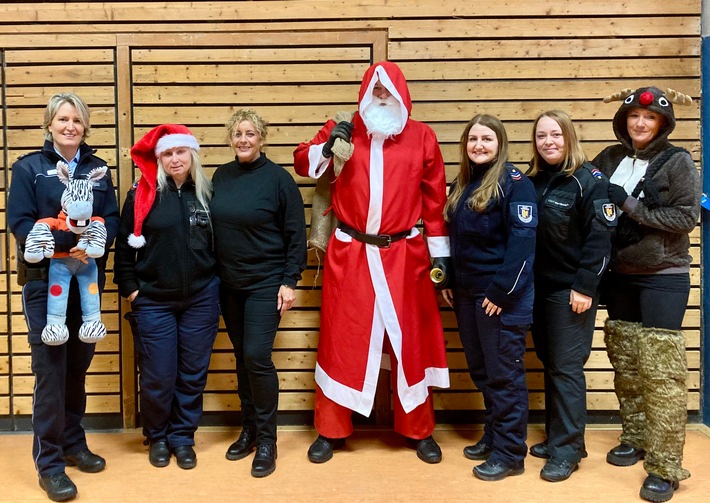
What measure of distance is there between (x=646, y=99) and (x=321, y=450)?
2.32 metres

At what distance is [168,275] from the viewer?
2.88m

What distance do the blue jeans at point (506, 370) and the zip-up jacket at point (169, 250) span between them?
1309mm

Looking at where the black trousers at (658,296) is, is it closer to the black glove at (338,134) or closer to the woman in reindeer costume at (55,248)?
the black glove at (338,134)

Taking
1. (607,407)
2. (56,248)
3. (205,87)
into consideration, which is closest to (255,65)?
(205,87)

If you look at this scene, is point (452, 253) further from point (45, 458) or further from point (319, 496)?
point (45, 458)

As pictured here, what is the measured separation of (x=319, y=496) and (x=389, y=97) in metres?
1.94

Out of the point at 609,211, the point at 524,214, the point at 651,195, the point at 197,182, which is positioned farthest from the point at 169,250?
the point at 651,195

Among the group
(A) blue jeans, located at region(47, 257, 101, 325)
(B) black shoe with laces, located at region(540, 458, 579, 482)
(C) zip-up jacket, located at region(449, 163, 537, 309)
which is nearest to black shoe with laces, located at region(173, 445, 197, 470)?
(A) blue jeans, located at region(47, 257, 101, 325)

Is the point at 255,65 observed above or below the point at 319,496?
above

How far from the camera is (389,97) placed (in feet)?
9.96

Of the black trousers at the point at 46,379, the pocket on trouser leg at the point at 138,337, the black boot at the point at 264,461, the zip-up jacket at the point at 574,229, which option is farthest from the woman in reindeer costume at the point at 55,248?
the zip-up jacket at the point at 574,229

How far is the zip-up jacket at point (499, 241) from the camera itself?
2.67 metres

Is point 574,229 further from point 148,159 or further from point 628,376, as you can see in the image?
point 148,159

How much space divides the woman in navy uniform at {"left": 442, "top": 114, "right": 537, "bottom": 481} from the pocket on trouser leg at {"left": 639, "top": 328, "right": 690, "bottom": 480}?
0.56m
